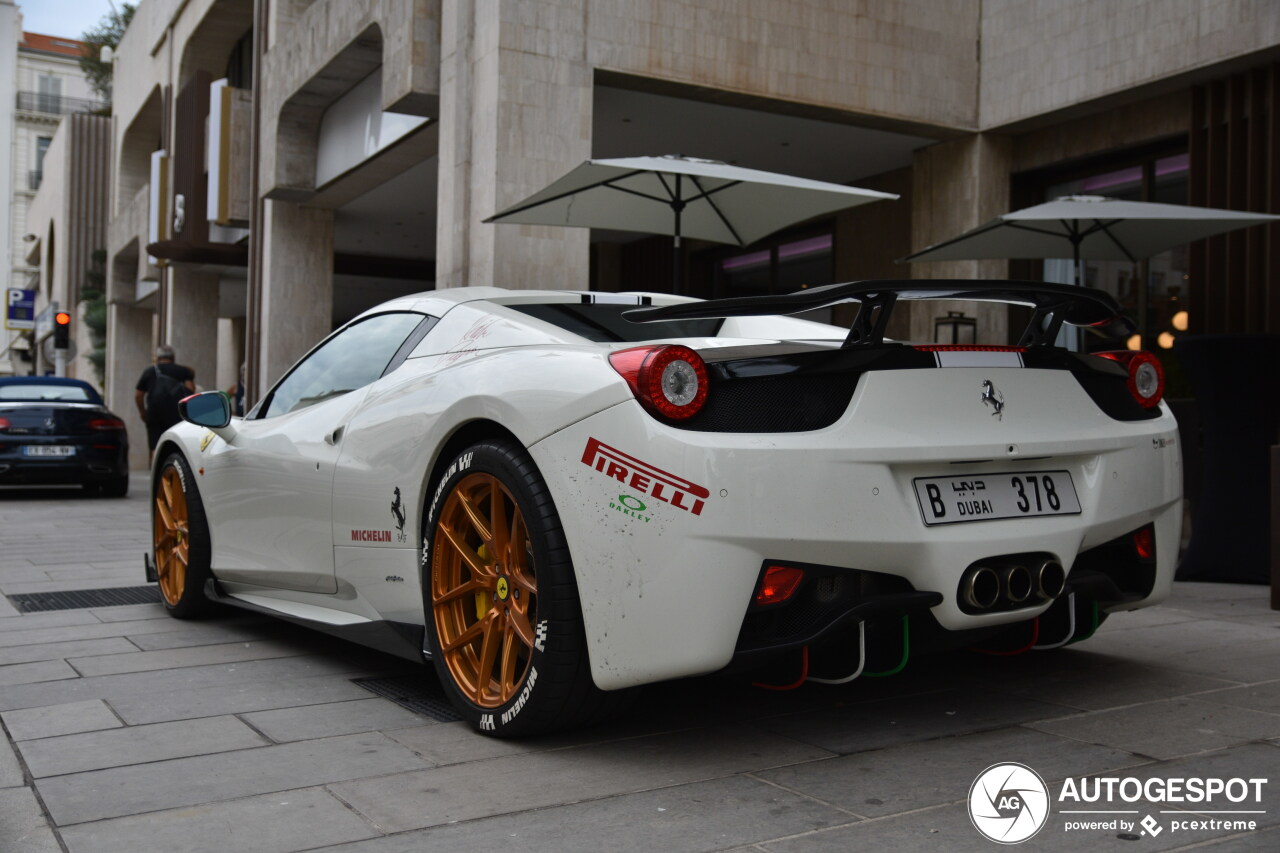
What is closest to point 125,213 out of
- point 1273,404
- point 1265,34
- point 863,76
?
point 863,76

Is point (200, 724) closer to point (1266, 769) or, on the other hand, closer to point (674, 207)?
point (1266, 769)

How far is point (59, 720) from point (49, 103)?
81.7 m

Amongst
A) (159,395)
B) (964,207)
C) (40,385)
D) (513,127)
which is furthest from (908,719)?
(40,385)

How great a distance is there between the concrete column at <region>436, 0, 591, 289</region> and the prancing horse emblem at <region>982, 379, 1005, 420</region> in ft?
24.9

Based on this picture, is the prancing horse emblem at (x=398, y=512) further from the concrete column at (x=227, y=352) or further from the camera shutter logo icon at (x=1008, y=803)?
the concrete column at (x=227, y=352)

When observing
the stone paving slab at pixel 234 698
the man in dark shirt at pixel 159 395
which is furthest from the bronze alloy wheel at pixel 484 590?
the man in dark shirt at pixel 159 395

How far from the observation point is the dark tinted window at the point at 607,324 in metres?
3.48

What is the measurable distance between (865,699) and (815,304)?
135 cm

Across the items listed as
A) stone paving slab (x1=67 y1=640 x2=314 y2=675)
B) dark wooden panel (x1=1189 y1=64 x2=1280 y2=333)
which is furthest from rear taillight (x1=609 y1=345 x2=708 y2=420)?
dark wooden panel (x1=1189 y1=64 x2=1280 y2=333)

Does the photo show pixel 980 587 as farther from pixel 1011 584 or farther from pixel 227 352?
pixel 227 352

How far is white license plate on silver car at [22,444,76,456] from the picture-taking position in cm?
1400

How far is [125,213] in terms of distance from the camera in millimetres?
30344

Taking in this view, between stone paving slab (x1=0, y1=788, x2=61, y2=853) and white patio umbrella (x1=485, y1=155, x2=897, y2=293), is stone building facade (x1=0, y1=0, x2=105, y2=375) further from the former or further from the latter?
stone paving slab (x1=0, y1=788, x2=61, y2=853)

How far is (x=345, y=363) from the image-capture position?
4.36 meters
